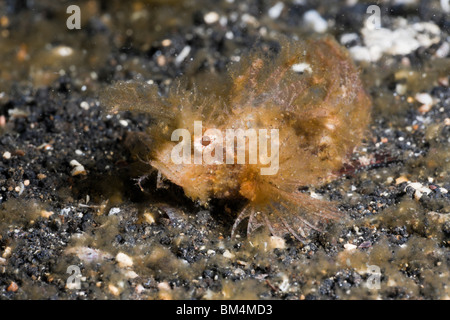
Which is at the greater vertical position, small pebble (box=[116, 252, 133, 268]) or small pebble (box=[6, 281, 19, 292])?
small pebble (box=[116, 252, 133, 268])

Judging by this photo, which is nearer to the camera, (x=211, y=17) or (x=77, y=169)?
(x=77, y=169)

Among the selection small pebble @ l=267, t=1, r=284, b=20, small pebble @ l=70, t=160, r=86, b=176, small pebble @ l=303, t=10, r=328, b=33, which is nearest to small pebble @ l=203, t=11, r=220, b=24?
small pebble @ l=267, t=1, r=284, b=20

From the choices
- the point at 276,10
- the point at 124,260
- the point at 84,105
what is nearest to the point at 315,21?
the point at 276,10

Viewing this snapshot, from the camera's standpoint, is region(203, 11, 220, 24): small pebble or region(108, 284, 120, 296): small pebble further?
region(203, 11, 220, 24): small pebble

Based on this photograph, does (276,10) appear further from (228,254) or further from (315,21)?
(228,254)

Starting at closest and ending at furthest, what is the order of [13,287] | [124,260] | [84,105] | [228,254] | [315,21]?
[13,287] < [124,260] < [228,254] < [84,105] < [315,21]

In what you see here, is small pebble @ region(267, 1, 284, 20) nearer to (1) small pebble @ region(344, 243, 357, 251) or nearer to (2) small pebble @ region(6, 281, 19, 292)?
(1) small pebble @ region(344, 243, 357, 251)

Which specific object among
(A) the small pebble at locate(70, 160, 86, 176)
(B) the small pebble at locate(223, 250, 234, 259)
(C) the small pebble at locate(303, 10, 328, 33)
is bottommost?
(B) the small pebble at locate(223, 250, 234, 259)

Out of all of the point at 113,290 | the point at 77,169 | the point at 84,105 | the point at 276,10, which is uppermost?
the point at 276,10

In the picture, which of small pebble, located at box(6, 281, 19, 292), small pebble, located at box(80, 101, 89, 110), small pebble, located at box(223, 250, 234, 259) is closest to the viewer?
small pebble, located at box(6, 281, 19, 292)

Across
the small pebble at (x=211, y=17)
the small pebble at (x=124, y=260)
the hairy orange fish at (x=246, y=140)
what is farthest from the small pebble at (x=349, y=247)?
the small pebble at (x=211, y=17)

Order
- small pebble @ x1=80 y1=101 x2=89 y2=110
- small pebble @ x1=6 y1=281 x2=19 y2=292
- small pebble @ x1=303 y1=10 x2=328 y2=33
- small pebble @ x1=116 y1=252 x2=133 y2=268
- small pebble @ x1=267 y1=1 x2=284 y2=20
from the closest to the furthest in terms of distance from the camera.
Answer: small pebble @ x1=6 y1=281 x2=19 y2=292, small pebble @ x1=116 y1=252 x2=133 y2=268, small pebble @ x1=80 y1=101 x2=89 y2=110, small pebble @ x1=303 y1=10 x2=328 y2=33, small pebble @ x1=267 y1=1 x2=284 y2=20

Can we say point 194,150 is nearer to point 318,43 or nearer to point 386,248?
point 386,248
